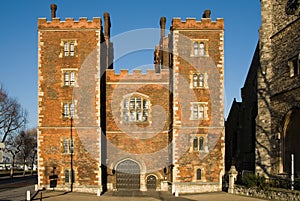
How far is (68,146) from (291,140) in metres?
15.8

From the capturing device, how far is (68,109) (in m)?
32.2

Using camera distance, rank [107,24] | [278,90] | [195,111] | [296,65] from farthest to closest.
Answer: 1. [107,24]
2. [195,111]
3. [278,90]
4. [296,65]

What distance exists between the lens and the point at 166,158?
34625 millimetres

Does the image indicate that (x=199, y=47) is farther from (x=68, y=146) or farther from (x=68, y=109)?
(x=68, y=146)

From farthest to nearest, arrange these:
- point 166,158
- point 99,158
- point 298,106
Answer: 1. point 166,158
2. point 99,158
3. point 298,106

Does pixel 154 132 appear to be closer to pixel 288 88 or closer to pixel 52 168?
pixel 52 168

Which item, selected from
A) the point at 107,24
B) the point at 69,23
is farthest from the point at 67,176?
the point at 107,24

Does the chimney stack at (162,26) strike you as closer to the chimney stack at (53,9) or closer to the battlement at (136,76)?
the battlement at (136,76)

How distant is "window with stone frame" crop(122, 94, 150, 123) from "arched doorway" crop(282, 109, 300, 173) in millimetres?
12449

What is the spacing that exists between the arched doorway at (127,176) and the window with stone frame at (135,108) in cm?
356

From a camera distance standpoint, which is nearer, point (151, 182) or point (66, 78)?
point (66, 78)

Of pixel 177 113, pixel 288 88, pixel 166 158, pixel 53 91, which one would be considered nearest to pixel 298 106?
pixel 288 88

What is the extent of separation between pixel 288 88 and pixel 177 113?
9018 millimetres

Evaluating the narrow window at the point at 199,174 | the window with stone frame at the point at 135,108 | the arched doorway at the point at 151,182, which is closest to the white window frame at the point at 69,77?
the window with stone frame at the point at 135,108
